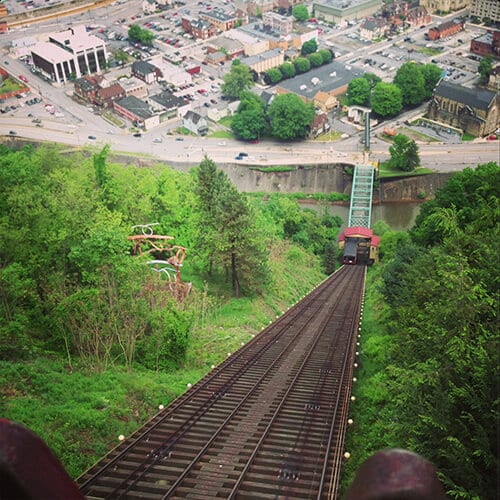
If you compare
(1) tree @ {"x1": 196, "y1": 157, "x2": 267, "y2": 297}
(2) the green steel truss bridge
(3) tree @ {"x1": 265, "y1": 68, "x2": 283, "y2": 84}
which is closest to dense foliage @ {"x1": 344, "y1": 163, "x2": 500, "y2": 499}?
(1) tree @ {"x1": 196, "y1": 157, "x2": 267, "y2": 297}

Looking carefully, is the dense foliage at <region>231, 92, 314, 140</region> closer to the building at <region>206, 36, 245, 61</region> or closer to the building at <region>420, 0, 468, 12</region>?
the building at <region>206, 36, 245, 61</region>

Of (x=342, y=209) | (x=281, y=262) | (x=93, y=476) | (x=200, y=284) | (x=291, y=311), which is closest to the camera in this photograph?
(x=93, y=476)

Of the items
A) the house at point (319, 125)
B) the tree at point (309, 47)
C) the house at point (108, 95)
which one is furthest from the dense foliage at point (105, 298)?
the tree at point (309, 47)

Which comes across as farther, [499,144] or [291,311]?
[499,144]

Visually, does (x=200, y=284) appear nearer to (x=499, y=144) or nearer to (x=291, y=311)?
(x=291, y=311)

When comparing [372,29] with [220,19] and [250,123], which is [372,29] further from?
[250,123]

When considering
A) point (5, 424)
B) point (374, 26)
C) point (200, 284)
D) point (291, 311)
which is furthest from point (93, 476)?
point (374, 26)

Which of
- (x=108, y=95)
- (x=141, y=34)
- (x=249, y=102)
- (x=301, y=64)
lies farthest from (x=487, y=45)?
(x=108, y=95)
